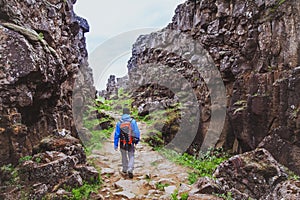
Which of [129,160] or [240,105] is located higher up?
[240,105]

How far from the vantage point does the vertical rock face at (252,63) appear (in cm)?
873

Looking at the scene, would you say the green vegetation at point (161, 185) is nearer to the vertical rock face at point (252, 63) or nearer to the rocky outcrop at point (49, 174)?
the rocky outcrop at point (49, 174)

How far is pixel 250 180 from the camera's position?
18.9 feet

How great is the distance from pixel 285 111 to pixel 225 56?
16.9ft

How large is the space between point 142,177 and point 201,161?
381 centimetres

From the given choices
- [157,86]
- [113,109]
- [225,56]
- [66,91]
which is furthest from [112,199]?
[113,109]

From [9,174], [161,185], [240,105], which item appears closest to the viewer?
[9,174]

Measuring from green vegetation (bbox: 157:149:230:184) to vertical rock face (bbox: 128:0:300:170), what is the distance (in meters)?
0.76

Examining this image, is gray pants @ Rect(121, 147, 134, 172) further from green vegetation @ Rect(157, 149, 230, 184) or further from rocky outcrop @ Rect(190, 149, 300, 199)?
rocky outcrop @ Rect(190, 149, 300, 199)

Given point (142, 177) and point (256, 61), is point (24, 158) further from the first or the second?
point (256, 61)

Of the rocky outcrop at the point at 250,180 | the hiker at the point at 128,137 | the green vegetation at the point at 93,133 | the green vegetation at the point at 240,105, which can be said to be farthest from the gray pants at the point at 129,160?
the green vegetation at the point at 240,105

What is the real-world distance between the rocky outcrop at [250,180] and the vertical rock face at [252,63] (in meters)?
2.69

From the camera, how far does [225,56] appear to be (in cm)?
1278

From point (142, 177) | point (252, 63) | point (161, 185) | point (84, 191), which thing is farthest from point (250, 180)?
point (252, 63)
